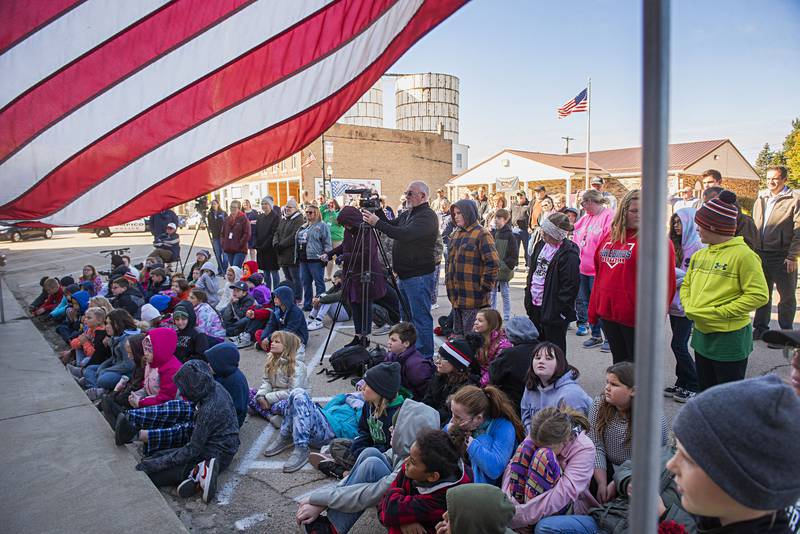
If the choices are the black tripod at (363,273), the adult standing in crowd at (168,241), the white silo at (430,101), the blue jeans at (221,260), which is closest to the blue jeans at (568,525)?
the black tripod at (363,273)

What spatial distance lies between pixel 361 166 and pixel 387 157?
2.81 meters

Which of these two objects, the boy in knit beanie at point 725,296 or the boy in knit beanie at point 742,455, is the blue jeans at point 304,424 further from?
the boy in knit beanie at point 742,455

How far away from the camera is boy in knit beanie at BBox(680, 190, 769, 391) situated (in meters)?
3.71

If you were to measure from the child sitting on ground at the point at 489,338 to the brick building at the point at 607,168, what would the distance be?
22104 mm

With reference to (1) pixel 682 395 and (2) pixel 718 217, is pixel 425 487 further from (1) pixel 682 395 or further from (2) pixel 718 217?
(1) pixel 682 395

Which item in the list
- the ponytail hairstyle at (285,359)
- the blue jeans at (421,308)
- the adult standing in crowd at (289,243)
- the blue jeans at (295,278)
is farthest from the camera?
the blue jeans at (295,278)

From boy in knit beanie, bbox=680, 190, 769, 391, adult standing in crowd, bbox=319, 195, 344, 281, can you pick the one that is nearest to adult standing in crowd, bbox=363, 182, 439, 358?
boy in knit beanie, bbox=680, 190, 769, 391

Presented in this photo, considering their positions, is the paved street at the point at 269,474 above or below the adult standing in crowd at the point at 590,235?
below

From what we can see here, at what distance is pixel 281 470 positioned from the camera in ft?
13.3

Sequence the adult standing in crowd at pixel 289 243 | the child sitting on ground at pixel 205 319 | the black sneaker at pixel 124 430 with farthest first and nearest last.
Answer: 1. the adult standing in crowd at pixel 289 243
2. the child sitting on ground at pixel 205 319
3. the black sneaker at pixel 124 430

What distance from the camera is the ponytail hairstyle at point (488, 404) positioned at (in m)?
3.30

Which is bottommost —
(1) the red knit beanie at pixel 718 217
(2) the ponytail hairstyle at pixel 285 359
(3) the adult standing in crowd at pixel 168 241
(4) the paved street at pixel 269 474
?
(4) the paved street at pixel 269 474

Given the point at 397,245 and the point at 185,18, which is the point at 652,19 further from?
the point at 397,245

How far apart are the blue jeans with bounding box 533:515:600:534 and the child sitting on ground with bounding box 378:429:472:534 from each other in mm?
455
